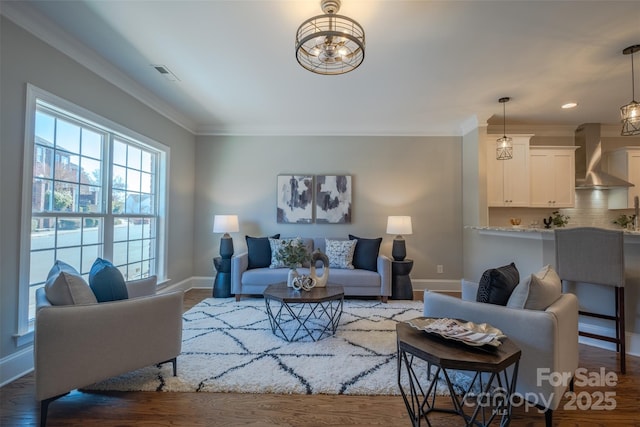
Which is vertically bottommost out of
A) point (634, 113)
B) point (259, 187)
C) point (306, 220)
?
point (306, 220)

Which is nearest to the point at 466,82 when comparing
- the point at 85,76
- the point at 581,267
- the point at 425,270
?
the point at 581,267

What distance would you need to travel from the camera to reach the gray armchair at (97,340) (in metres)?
1.58

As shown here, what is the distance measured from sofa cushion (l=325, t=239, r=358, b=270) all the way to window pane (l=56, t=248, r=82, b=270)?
9.41 ft

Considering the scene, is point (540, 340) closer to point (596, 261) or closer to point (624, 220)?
point (596, 261)

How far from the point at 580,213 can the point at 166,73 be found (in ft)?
20.9

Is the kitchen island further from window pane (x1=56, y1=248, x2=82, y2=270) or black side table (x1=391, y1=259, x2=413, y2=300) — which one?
window pane (x1=56, y1=248, x2=82, y2=270)

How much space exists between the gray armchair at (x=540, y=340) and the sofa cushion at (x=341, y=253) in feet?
7.91

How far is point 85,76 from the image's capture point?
264 centimetres

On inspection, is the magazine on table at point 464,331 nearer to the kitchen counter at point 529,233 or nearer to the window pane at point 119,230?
the kitchen counter at point 529,233

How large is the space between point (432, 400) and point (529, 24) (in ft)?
9.34

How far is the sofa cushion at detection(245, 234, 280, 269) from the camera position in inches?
164

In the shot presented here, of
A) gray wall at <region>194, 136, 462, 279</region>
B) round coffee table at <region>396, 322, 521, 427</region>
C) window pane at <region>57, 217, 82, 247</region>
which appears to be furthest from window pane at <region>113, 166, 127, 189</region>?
round coffee table at <region>396, 322, 521, 427</region>

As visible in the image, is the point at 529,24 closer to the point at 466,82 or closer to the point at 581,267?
the point at 466,82

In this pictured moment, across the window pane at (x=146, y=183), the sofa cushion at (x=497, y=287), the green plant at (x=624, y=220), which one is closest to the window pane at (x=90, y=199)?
the window pane at (x=146, y=183)
